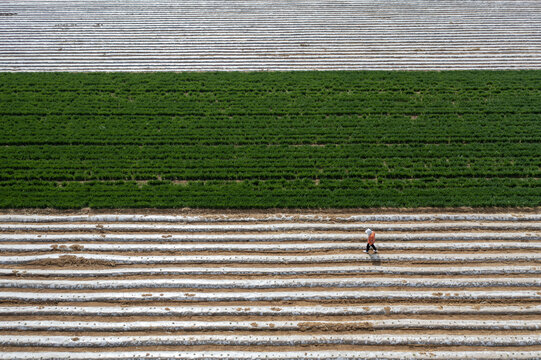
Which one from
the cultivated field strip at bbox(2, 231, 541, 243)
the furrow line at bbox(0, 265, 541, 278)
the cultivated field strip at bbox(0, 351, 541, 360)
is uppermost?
the cultivated field strip at bbox(2, 231, 541, 243)

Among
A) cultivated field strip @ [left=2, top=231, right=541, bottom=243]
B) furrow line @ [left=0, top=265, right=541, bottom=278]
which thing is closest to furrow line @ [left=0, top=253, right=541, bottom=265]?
furrow line @ [left=0, top=265, right=541, bottom=278]

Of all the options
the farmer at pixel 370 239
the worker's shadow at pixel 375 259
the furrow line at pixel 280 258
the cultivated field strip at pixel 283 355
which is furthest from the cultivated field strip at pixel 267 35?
the cultivated field strip at pixel 283 355

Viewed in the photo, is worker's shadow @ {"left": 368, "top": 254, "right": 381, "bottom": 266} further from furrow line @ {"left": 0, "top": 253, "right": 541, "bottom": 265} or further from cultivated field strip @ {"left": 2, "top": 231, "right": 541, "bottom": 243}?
cultivated field strip @ {"left": 2, "top": 231, "right": 541, "bottom": 243}

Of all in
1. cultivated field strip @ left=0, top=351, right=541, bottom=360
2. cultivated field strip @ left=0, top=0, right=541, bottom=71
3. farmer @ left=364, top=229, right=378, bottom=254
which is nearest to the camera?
cultivated field strip @ left=0, top=351, right=541, bottom=360

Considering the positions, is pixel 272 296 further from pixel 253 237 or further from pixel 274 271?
pixel 253 237

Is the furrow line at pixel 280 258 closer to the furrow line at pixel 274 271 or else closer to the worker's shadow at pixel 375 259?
the worker's shadow at pixel 375 259

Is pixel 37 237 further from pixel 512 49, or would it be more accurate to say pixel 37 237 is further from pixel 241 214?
pixel 512 49

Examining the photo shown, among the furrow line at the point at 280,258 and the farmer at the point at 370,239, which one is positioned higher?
the farmer at the point at 370,239

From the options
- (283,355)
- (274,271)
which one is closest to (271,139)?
(274,271)
